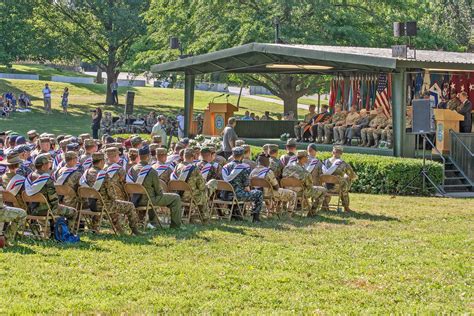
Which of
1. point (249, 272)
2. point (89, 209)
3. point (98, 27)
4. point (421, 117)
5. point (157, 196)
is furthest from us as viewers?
point (98, 27)

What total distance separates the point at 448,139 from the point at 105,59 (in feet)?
112

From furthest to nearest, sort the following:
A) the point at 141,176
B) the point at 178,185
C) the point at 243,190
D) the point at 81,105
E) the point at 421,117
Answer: the point at 81,105 → the point at 421,117 → the point at 243,190 → the point at 178,185 → the point at 141,176

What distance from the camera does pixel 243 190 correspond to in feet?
52.9

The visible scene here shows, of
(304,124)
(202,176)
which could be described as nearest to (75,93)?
(304,124)

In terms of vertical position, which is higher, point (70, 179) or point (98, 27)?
point (98, 27)

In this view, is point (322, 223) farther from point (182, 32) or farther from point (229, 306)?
point (182, 32)

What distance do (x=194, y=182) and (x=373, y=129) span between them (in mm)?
12089

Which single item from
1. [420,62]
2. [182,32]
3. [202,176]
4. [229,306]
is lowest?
[229,306]

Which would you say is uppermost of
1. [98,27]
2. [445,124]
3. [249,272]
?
[98,27]

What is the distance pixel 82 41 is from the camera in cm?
5266

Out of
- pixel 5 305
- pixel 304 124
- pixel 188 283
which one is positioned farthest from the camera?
pixel 304 124

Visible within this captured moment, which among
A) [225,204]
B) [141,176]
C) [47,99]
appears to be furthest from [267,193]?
[47,99]

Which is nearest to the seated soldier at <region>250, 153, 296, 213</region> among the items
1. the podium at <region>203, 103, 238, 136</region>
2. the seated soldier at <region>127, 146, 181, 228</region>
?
the seated soldier at <region>127, 146, 181, 228</region>

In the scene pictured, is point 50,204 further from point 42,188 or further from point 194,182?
point 194,182
